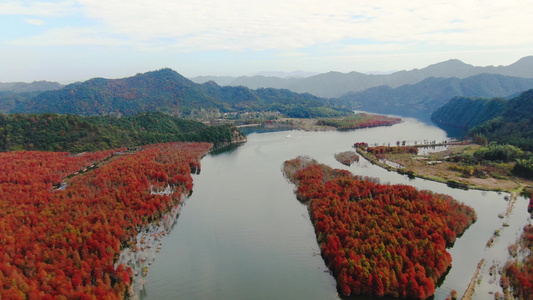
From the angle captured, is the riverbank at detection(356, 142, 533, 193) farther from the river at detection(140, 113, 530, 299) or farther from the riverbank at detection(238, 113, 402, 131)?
the riverbank at detection(238, 113, 402, 131)

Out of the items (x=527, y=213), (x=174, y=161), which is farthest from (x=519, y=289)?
(x=174, y=161)

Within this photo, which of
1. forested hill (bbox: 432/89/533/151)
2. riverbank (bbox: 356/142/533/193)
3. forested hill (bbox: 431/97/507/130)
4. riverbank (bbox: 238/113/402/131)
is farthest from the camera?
riverbank (bbox: 238/113/402/131)

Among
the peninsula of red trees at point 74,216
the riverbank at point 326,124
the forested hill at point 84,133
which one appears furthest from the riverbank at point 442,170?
the forested hill at point 84,133

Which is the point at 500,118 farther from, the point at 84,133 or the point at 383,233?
the point at 84,133

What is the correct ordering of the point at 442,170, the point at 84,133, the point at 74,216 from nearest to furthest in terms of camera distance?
the point at 74,216 → the point at 442,170 → the point at 84,133

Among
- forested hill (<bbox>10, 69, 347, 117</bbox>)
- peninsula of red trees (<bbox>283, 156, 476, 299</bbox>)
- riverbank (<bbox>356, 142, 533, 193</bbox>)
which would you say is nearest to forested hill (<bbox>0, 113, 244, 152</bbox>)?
riverbank (<bbox>356, 142, 533, 193</bbox>)

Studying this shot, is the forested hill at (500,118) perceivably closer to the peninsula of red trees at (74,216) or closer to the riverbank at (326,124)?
the riverbank at (326,124)

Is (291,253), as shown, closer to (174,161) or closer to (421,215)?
(421,215)

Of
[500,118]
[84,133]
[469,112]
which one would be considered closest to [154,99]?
[84,133]
